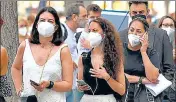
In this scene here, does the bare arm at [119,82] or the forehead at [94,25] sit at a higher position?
the forehead at [94,25]

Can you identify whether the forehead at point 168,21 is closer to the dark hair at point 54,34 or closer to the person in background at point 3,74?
the dark hair at point 54,34

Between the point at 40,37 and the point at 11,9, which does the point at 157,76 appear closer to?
the point at 40,37

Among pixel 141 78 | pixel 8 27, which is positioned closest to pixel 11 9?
pixel 8 27

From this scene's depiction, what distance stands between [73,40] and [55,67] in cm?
264

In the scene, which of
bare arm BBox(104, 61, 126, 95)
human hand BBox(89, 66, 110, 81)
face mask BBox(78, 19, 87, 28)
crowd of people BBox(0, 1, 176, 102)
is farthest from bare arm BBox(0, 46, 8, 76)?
face mask BBox(78, 19, 87, 28)

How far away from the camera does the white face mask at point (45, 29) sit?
19.0ft

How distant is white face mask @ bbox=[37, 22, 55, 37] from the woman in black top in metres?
1.07

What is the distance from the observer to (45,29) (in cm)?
577

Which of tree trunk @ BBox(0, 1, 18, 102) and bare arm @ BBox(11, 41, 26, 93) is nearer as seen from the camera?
bare arm @ BBox(11, 41, 26, 93)

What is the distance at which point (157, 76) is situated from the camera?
6.49 metres

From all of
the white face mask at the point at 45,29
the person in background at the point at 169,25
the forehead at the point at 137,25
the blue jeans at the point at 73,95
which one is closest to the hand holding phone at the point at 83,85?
the white face mask at the point at 45,29

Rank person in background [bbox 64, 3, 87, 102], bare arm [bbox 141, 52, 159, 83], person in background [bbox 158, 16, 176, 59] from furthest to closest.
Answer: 1. person in background [bbox 158, 16, 176, 59]
2. person in background [bbox 64, 3, 87, 102]
3. bare arm [bbox 141, 52, 159, 83]

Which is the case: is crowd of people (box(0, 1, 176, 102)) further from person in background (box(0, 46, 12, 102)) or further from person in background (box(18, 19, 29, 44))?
person in background (box(18, 19, 29, 44))

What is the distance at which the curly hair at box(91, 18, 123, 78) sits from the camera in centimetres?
597
